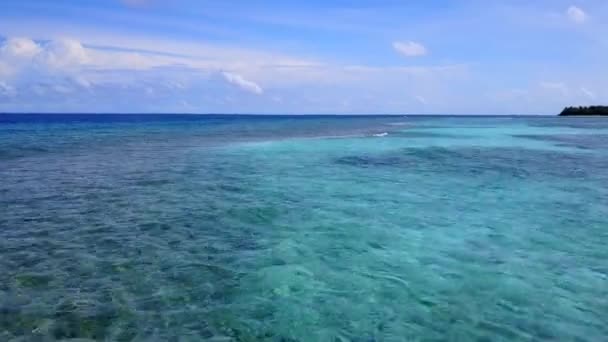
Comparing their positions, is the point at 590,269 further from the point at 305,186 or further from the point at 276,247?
the point at 305,186

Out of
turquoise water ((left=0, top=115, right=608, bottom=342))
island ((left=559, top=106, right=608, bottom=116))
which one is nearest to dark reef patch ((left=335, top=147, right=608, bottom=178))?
turquoise water ((left=0, top=115, right=608, bottom=342))

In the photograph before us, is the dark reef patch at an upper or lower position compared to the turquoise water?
upper

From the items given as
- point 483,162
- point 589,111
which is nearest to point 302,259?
point 483,162

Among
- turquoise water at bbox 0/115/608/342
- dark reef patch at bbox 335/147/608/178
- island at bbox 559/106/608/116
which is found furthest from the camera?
island at bbox 559/106/608/116

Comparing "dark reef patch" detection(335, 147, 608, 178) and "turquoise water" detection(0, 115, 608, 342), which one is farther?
"dark reef patch" detection(335, 147, 608, 178)

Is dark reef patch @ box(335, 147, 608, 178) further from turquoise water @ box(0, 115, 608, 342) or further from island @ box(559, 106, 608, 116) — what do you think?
island @ box(559, 106, 608, 116)

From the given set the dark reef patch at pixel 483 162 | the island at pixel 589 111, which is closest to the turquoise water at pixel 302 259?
the dark reef patch at pixel 483 162

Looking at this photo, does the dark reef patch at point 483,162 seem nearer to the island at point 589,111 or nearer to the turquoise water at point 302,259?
the turquoise water at point 302,259

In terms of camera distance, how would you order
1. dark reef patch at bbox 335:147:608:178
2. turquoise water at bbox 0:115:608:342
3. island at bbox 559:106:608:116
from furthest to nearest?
1. island at bbox 559:106:608:116
2. dark reef patch at bbox 335:147:608:178
3. turquoise water at bbox 0:115:608:342
